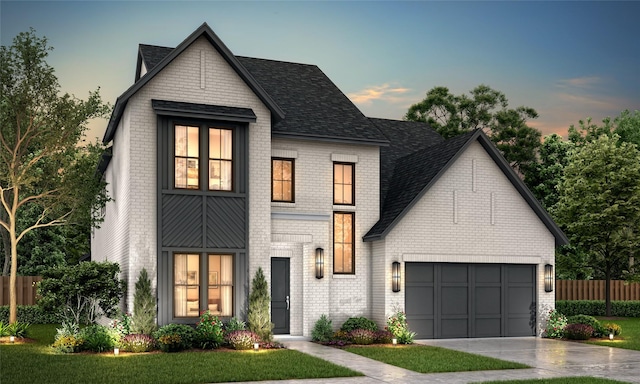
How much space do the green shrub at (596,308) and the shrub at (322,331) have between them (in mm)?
17336

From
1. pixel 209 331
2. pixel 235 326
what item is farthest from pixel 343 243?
pixel 209 331

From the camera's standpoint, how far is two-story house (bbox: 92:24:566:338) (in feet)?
65.4

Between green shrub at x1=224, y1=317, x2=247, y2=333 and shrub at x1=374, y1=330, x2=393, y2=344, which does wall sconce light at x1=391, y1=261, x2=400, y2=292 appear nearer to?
shrub at x1=374, y1=330, x2=393, y2=344

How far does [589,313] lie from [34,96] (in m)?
28.2

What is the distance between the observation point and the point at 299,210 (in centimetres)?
2270

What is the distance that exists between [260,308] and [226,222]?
2639 mm

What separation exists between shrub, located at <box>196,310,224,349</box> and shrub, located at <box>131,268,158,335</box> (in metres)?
1.23

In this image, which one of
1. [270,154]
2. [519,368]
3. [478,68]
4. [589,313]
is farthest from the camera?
[589,313]

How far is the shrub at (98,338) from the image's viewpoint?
17.7 meters

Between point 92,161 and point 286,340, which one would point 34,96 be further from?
point 286,340

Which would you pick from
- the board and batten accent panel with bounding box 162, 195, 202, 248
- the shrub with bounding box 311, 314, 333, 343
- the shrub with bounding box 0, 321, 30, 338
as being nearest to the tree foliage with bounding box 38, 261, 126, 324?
the shrub with bounding box 0, 321, 30, 338

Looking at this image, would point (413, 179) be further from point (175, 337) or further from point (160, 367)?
point (160, 367)

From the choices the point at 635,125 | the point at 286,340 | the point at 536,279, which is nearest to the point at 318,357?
the point at 286,340

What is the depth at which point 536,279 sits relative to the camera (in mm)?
24562
